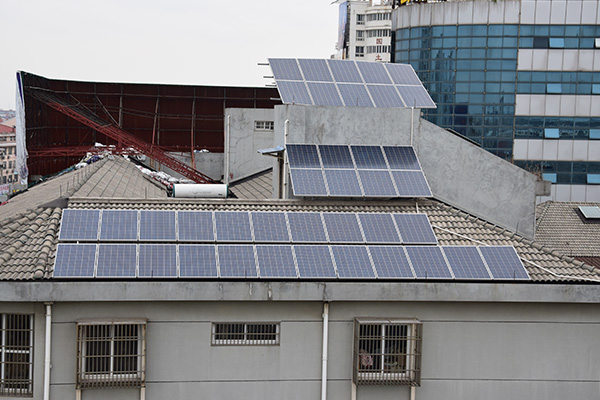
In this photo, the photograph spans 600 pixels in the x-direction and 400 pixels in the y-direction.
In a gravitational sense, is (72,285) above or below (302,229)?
below

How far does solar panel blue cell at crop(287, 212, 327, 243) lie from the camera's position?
17406 mm

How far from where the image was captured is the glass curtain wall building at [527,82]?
66.3 metres

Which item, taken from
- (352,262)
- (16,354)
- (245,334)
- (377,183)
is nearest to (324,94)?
(377,183)

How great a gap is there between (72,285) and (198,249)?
9.20 ft

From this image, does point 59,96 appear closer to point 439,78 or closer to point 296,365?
point 439,78

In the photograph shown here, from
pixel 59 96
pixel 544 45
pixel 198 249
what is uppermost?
pixel 544 45

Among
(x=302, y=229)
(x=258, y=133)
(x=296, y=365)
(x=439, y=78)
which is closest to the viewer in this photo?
(x=296, y=365)

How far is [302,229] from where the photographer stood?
1770 cm

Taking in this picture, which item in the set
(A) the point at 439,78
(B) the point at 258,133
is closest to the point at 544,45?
(A) the point at 439,78

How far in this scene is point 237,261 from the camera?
16.4m

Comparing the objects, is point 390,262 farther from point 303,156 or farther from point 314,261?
point 303,156

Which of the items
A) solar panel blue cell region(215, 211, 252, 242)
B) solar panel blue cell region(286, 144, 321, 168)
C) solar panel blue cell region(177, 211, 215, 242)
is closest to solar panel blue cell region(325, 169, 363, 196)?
solar panel blue cell region(286, 144, 321, 168)

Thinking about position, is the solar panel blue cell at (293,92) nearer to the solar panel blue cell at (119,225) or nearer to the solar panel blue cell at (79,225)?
the solar panel blue cell at (119,225)

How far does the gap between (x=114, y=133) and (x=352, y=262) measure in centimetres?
4619
